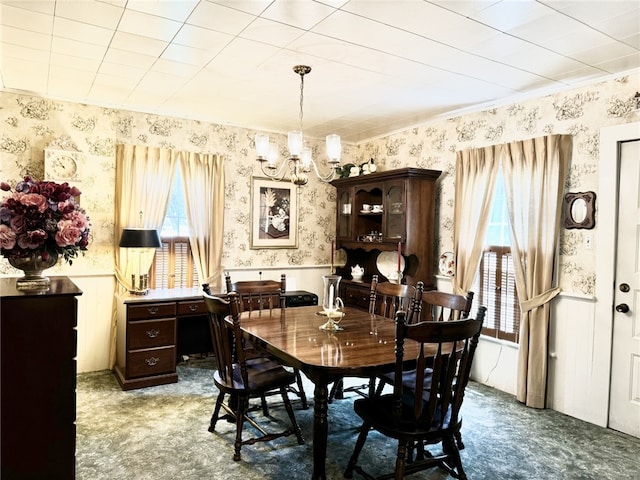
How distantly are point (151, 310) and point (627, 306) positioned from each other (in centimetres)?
382

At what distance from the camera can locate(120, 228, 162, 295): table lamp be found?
398 cm

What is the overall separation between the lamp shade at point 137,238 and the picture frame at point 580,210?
11.8ft

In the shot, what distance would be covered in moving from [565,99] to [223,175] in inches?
132

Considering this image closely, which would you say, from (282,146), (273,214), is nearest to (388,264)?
(273,214)

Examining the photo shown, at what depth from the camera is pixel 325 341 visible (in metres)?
2.56

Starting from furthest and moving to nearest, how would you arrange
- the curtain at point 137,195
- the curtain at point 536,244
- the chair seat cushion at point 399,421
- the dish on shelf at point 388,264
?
the dish on shelf at point 388,264, the curtain at point 137,195, the curtain at point 536,244, the chair seat cushion at point 399,421

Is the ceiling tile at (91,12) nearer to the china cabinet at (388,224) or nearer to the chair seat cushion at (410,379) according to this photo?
the chair seat cushion at (410,379)

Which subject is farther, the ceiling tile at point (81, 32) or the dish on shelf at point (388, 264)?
the dish on shelf at point (388, 264)

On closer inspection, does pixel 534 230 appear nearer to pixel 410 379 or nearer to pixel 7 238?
pixel 410 379

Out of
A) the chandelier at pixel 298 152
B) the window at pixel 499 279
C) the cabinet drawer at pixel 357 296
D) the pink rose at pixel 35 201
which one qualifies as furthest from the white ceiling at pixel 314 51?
the cabinet drawer at pixel 357 296

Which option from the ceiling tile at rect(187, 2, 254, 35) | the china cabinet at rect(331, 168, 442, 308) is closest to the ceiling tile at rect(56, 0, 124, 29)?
the ceiling tile at rect(187, 2, 254, 35)

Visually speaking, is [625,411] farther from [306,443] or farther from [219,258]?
[219,258]

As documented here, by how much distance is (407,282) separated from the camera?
451cm

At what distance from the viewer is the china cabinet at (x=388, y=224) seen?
4.43m
